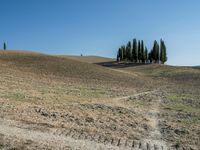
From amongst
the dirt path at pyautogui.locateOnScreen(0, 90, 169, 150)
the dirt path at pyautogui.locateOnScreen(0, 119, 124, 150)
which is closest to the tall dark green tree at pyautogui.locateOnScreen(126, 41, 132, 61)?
the dirt path at pyautogui.locateOnScreen(0, 90, 169, 150)

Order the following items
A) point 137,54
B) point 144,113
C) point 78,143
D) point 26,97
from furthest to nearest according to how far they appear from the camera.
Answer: point 137,54 < point 26,97 < point 144,113 < point 78,143

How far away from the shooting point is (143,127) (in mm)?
16156

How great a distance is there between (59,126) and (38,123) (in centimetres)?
110

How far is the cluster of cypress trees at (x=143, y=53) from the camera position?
89.6 m

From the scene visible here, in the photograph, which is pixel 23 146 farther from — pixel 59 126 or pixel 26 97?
pixel 26 97

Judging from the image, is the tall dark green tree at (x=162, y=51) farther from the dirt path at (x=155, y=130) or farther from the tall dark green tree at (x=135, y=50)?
the dirt path at (x=155, y=130)

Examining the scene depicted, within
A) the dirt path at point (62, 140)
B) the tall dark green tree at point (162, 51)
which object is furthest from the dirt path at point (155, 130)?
the tall dark green tree at point (162, 51)

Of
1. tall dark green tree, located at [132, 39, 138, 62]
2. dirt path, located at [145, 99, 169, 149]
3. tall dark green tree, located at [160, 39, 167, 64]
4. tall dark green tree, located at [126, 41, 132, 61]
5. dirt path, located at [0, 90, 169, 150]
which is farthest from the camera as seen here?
tall dark green tree, located at [126, 41, 132, 61]

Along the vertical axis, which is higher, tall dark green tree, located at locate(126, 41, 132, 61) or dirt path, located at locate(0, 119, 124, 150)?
tall dark green tree, located at locate(126, 41, 132, 61)

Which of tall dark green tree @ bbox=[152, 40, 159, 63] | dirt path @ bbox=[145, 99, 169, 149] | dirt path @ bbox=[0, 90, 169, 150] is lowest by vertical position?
dirt path @ bbox=[145, 99, 169, 149]

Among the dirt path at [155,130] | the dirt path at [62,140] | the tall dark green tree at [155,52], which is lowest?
the dirt path at [155,130]

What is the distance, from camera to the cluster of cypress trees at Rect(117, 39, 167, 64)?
294 feet

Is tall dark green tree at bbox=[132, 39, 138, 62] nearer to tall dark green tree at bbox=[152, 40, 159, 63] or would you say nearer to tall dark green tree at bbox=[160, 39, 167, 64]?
tall dark green tree at bbox=[152, 40, 159, 63]

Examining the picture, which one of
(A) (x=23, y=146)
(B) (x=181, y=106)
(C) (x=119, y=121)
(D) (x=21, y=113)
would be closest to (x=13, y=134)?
(A) (x=23, y=146)
